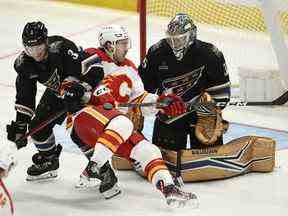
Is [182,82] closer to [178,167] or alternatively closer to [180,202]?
[178,167]

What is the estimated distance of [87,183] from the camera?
382cm

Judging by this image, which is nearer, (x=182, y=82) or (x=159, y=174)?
(x=159, y=174)

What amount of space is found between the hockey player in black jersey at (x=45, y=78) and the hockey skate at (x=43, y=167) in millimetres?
67

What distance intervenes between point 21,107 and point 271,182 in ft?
4.26

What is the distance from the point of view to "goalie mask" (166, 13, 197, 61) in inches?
151

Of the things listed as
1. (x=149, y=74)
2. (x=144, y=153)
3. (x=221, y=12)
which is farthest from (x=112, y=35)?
(x=221, y=12)

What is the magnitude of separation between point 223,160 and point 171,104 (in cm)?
44

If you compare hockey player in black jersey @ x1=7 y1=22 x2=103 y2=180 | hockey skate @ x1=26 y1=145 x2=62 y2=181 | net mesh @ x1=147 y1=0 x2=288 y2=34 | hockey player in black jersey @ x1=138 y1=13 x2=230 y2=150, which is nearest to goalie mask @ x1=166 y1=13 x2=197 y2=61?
hockey player in black jersey @ x1=138 y1=13 x2=230 y2=150

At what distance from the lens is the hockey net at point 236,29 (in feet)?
17.7

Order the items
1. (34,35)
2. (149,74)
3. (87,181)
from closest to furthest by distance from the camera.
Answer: (34,35) → (87,181) → (149,74)

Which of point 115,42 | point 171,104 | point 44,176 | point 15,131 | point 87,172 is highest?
point 115,42

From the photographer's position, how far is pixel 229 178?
4.01 metres

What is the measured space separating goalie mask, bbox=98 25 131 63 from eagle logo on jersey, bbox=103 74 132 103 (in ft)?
0.33

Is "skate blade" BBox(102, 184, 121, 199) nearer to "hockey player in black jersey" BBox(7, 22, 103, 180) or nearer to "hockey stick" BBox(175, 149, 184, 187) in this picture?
"hockey stick" BBox(175, 149, 184, 187)
